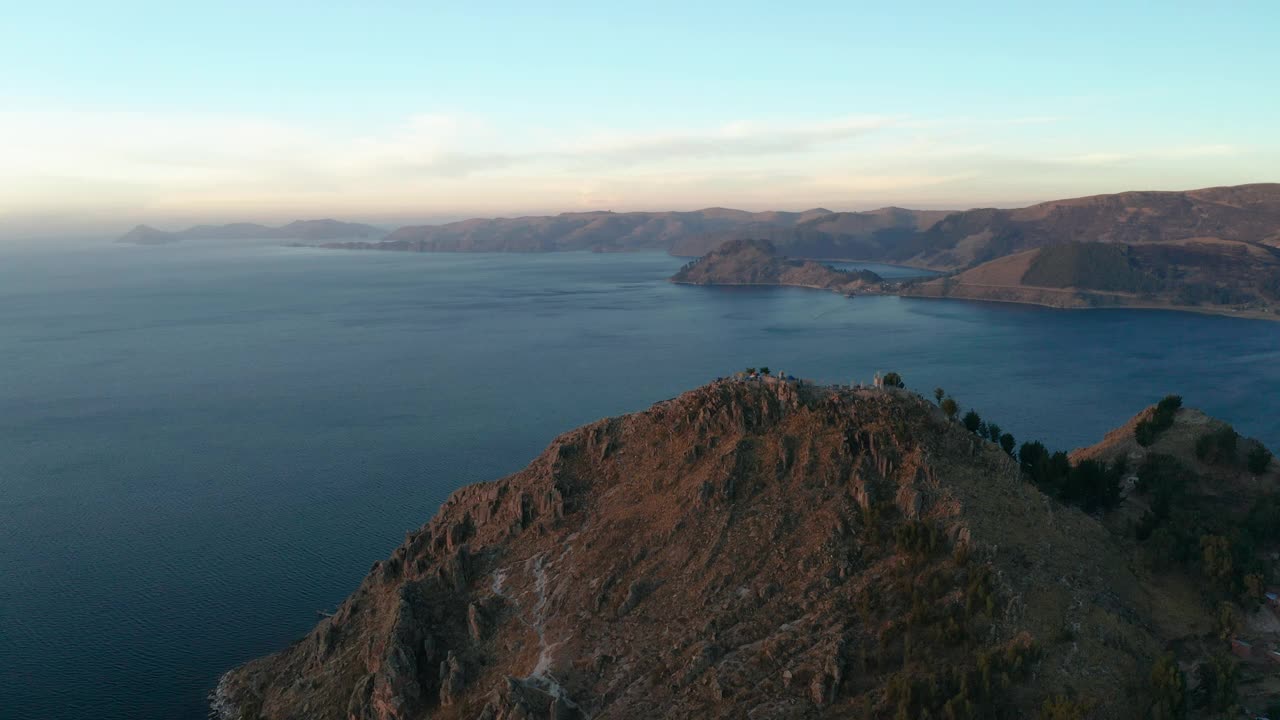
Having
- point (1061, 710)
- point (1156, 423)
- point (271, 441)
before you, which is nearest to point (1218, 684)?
point (1061, 710)

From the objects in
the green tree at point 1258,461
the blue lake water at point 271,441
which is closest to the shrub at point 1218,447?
the green tree at point 1258,461

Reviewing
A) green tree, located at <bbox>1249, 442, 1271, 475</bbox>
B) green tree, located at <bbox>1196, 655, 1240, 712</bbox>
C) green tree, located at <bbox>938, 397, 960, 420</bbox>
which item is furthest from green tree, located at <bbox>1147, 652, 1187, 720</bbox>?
green tree, located at <bbox>1249, 442, 1271, 475</bbox>

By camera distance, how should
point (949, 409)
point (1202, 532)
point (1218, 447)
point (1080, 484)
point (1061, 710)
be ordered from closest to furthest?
point (1061, 710) → point (1202, 532) → point (949, 409) → point (1080, 484) → point (1218, 447)

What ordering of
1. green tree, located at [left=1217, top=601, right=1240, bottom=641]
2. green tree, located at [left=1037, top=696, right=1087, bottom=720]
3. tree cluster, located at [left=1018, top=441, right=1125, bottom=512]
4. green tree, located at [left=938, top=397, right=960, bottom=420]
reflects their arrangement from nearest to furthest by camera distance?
green tree, located at [left=1037, top=696, right=1087, bottom=720] → green tree, located at [left=1217, top=601, right=1240, bottom=641] → green tree, located at [left=938, top=397, right=960, bottom=420] → tree cluster, located at [left=1018, top=441, right=1125, bottom=512]

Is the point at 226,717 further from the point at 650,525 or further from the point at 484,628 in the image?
the point at 650,525

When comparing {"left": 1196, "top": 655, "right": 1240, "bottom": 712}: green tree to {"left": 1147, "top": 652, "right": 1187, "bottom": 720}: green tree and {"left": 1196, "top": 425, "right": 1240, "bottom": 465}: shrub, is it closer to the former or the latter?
{"left": 1147, "top": 652, "right": 1187, "bottom": 720}: green tree

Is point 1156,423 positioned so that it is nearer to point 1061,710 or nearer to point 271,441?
point 1061,710
